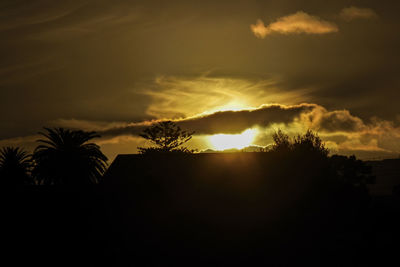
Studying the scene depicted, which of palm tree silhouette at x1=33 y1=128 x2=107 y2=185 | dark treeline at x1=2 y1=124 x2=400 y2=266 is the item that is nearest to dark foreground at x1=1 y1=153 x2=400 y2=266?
dark treeline at x1=2 y1=124 x2=400 y2=266

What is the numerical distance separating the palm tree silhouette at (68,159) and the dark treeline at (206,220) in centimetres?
2299

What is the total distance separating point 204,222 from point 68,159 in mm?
Answer: 31694

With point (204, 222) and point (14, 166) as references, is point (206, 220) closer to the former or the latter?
point (204, 222)

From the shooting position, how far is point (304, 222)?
81.6 ft

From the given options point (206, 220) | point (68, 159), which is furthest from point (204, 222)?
point (68, 159)

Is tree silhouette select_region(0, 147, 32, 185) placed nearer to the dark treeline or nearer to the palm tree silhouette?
the palm tree silhouette

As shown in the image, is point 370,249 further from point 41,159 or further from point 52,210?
point 41,159

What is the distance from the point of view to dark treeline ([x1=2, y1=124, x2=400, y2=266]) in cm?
2155

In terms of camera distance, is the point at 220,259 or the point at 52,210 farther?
the point at 52,210

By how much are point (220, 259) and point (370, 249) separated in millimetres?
7909

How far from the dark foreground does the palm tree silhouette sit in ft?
78.3

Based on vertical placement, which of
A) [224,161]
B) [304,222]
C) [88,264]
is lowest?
[88,264]

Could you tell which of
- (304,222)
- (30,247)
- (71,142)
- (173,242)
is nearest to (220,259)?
(173,242)

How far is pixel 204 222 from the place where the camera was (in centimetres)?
2412
